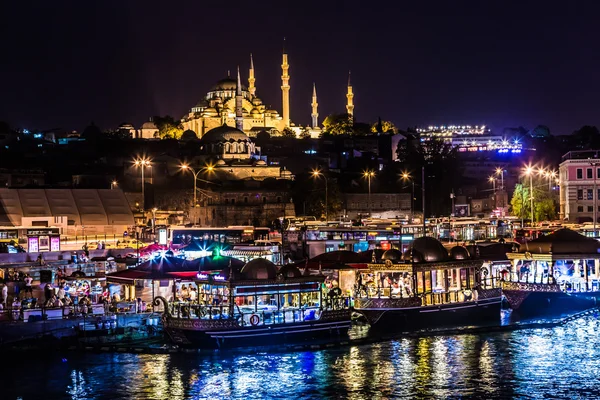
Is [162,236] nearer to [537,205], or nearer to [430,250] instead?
[430,250]

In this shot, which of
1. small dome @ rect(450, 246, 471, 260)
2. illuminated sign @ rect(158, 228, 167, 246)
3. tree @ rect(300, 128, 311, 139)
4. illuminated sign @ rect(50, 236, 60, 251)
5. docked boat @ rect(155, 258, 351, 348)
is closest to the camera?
docked boat @ rect(155, 258, 351, 348)

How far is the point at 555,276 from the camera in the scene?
33.4 metres

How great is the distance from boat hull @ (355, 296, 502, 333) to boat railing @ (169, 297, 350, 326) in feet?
9.42

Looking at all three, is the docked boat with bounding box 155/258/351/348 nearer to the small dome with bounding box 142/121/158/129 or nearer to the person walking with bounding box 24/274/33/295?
the person walking with bounding box 24/274/33/295

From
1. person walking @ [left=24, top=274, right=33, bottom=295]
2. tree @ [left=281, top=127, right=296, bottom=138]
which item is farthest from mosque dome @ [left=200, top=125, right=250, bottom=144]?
person walking @ [left=24, top=274, right=33, bottom=295]

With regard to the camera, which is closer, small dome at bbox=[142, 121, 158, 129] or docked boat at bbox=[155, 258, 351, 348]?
docked boat at bbox=[155, 258, 351, 348]

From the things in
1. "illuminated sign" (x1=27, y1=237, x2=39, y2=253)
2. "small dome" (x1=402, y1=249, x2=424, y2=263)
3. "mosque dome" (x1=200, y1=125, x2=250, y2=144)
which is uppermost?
"mosque dome" (x1=200, y1=125, x2=250, y2=144)

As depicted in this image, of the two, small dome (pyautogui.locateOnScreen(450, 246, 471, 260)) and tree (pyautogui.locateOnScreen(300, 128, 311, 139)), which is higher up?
tree (pyautogui.locateOnScreen(300, 128, 311, 139))

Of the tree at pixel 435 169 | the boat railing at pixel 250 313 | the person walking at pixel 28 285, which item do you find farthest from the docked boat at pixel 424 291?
the tree at pixel 435 169

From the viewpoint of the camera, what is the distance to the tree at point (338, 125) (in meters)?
138

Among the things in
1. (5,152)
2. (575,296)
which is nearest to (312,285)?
(575,296)

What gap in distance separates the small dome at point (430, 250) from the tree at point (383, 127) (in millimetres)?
105604

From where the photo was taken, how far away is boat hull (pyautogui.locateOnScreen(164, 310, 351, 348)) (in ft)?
83.3

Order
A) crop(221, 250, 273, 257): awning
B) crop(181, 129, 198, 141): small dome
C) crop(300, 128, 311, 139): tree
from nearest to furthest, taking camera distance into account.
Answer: crop(221, 250, 273, 257): awning
crop(181, 129, 198, 141): small dome
crop(300, 128, 311, 139): tree
